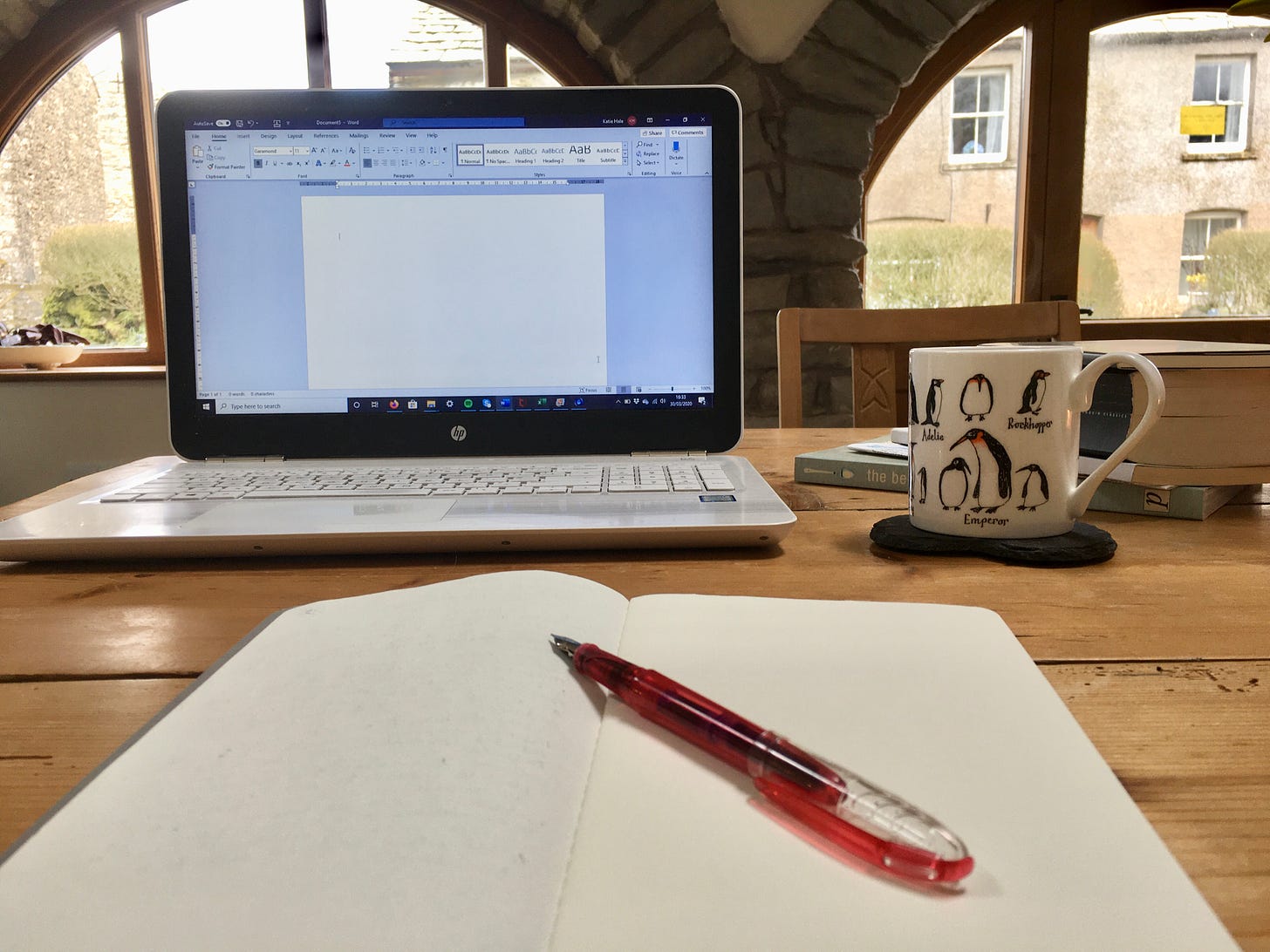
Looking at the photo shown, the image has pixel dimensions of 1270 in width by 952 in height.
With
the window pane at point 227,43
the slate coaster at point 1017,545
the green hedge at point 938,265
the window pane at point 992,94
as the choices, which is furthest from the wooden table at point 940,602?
the window pane at point 227,43

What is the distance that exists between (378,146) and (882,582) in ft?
1.77

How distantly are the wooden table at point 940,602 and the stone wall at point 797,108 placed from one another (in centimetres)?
156

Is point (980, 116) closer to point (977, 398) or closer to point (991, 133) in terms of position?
point (991, 133)

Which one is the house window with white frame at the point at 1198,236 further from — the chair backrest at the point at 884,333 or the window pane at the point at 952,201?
the chair backrest at the point at 884,333

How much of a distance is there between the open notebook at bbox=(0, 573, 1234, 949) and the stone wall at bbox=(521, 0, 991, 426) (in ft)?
6.12

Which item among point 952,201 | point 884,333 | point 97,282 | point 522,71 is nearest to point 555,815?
point 884,333

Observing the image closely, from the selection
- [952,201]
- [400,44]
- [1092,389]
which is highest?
[400,44]

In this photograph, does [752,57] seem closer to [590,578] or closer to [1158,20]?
[1158,20]

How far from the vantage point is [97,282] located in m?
2.46

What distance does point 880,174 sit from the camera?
2.40m

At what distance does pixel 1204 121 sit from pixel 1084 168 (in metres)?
0.41

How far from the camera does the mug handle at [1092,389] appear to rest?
1.57ft

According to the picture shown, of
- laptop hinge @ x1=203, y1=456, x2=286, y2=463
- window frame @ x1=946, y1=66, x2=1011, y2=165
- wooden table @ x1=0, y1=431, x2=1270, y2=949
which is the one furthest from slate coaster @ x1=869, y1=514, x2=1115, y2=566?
window frame @ x1=946, y1=66, x2=1011, y2=165

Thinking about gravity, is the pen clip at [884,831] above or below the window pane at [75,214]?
below
